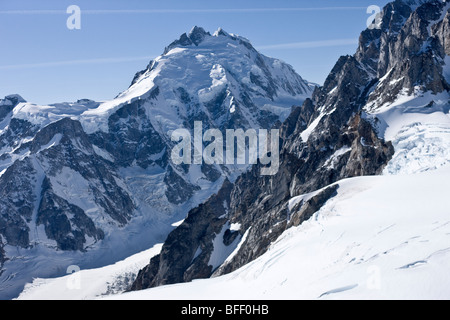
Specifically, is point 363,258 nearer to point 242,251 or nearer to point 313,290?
point 313,290

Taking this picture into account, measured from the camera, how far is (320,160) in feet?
274

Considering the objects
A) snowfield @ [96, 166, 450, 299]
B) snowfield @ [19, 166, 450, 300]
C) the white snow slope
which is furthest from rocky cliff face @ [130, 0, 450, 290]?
snowfield @ [19, 166, 450, 300]

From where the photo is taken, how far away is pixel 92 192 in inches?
7697

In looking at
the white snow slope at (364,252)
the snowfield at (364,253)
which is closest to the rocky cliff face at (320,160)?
the white snow slope at (364,252)

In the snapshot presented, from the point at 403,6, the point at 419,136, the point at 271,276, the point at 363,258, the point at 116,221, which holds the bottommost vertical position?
the point at 116,221

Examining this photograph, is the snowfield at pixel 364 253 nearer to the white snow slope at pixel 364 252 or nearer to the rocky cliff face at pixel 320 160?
the white snow slope at pixel 364 252

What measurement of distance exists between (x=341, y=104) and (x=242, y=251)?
54.6 metres

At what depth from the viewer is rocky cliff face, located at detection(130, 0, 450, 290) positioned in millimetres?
68625

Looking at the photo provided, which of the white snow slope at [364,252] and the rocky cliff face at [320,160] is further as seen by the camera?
the rocky cliff face at [320,160]

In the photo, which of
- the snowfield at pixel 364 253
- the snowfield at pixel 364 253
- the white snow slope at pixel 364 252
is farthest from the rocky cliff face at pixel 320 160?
the snowfield at pixel 364 253

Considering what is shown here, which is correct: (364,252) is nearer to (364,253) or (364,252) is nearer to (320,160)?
Result: (364,253)

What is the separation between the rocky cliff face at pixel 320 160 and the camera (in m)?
68.6

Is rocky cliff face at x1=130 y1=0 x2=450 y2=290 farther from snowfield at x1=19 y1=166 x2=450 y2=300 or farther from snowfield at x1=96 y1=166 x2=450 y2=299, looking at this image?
snowfield at x1=19 y1=166 x2=450 y2=300
